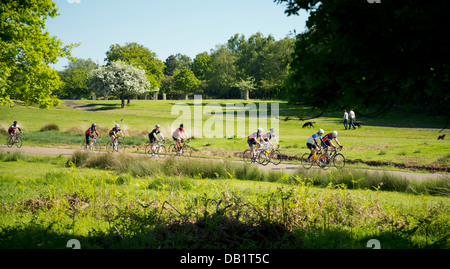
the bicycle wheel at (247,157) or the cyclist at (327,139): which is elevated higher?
the cyclist at (327,139)

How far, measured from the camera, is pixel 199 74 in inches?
4200

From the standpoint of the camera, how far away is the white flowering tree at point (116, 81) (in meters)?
63.2

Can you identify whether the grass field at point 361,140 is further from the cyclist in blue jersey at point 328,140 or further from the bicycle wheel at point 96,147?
the bicycle wheel at point 96,147

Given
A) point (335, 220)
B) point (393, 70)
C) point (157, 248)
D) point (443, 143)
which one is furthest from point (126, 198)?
point (443, 143)

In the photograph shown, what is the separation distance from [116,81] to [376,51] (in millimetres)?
63986

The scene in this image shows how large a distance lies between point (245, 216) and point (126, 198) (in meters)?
3.16

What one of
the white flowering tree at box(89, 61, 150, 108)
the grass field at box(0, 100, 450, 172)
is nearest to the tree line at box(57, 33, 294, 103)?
the white flowering tree at box(89, 61, 150, 108)

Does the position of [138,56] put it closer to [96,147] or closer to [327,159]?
[96,147]

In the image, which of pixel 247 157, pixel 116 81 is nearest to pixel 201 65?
pixel 116 81

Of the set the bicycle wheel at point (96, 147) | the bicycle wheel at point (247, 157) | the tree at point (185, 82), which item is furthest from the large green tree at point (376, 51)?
the tree at point (185, 82)

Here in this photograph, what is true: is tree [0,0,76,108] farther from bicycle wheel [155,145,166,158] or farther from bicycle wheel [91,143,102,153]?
bicycle wheel [155,145,166,158]

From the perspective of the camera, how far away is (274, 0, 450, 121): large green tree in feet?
13.0

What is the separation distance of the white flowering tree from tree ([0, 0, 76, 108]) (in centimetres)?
4143
